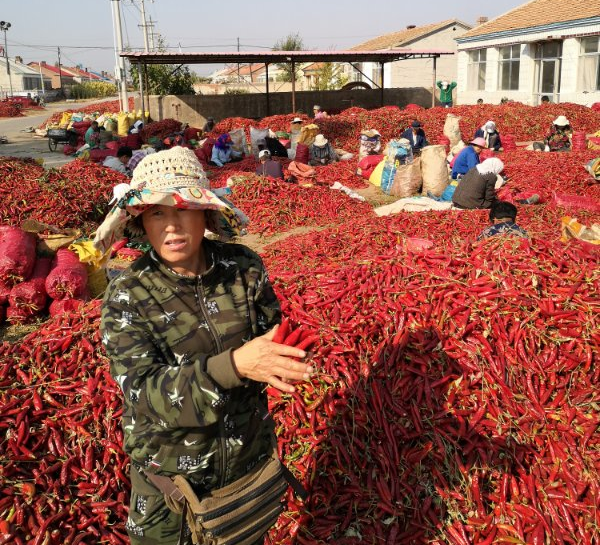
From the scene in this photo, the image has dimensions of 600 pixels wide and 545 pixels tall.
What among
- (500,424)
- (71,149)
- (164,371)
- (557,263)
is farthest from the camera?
(71,149)

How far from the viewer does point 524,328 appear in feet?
11.6

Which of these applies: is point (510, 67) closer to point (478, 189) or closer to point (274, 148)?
point (274, 148)

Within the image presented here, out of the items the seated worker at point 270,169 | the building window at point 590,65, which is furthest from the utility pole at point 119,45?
the building window at point 590,65

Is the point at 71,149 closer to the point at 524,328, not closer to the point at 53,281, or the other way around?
the point at 53,281

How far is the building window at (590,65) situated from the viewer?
21.4 m

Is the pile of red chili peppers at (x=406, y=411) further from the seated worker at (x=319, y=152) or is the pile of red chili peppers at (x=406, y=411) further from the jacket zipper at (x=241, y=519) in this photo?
the seated worker at (x=319, y=152)

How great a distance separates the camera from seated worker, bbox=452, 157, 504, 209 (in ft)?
27.7

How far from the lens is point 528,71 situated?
24922 mm

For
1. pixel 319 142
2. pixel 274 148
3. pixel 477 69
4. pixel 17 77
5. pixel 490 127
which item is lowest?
pixel 274 148

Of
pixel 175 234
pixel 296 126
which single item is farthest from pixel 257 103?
pixel 175 234

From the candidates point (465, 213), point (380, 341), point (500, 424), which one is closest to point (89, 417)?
point (380, 341)

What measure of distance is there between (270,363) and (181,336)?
39cm

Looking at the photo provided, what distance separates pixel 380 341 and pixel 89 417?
1993 millimetres

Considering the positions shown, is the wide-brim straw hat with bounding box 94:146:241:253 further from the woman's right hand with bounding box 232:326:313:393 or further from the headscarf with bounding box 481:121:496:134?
the headscarf with bounding box 481:121:496:134
